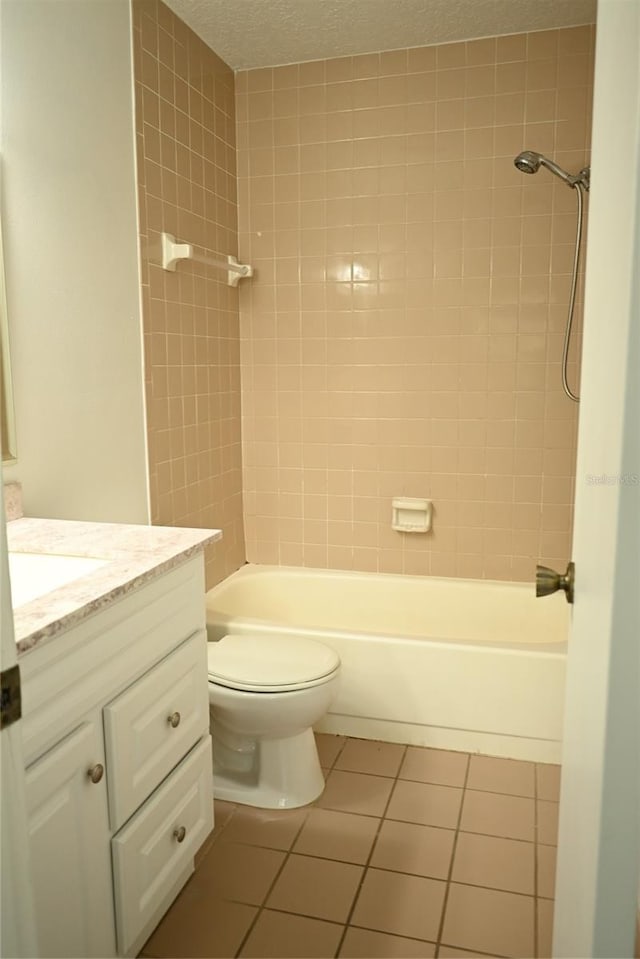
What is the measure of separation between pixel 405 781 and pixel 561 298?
5.80 ft

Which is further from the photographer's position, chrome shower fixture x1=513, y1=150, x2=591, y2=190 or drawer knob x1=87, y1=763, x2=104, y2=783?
chrome shower fixture x1=513, y1=150, x2=591, y2=190

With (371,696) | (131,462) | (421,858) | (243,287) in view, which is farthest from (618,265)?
(243,287)

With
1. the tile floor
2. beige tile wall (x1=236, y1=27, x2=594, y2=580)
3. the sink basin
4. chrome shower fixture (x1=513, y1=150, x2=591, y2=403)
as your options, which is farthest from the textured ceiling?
the tile floor

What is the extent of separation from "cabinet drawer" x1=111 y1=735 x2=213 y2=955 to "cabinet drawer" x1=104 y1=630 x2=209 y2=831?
36 mm

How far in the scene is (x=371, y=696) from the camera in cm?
249

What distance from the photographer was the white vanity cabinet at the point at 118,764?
1192 millimetres

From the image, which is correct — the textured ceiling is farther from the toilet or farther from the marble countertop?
the toilet

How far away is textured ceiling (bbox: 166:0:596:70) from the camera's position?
8.04 ft

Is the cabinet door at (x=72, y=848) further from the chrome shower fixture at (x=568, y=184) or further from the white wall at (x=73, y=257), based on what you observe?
the chrome shower fixture at (x=568, y=184)

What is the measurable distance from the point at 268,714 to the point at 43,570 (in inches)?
30.1

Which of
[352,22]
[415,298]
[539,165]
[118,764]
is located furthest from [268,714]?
[352,22]

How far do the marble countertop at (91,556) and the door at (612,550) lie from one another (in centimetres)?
78

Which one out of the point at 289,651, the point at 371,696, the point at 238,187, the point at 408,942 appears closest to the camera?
the point at 408,942

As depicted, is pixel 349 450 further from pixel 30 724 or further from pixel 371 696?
pixel 30 724
